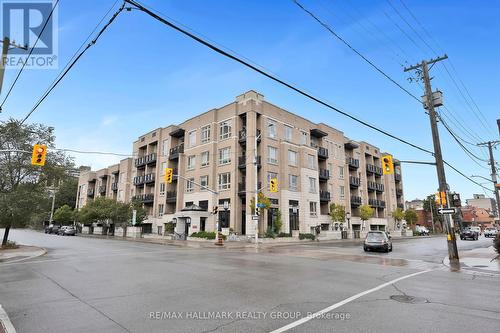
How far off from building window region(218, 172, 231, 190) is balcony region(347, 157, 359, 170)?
25.1 meters

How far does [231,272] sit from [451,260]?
13014 mm

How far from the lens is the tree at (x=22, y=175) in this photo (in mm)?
23938

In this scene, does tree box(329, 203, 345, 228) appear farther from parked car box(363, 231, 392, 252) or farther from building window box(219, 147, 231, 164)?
parked car box(363, 231, 392, 252)

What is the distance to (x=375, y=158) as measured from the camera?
6762 centimetres

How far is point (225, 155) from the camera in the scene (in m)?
42.4

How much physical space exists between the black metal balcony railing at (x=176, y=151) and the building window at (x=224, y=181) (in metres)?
10.4

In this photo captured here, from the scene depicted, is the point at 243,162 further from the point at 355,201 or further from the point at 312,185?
the point at 355,201

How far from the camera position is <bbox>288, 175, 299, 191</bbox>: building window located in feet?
141

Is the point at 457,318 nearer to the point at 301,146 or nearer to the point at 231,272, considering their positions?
the point at 231,272

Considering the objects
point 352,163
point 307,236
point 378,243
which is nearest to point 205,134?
point 307,236

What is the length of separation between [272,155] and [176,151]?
664 inches

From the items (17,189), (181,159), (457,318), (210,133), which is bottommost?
(457,318)

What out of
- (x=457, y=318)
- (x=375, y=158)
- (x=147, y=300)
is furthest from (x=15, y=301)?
(x=375, y=158)

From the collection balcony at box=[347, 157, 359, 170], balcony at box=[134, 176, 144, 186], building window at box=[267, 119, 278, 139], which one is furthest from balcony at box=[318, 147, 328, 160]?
balcony at box=[134, 176, 144, 186]
